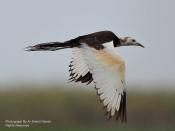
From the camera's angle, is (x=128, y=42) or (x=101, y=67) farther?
(x=128, y=42)

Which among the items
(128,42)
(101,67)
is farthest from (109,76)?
(128,42)

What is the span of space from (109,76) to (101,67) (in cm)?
11

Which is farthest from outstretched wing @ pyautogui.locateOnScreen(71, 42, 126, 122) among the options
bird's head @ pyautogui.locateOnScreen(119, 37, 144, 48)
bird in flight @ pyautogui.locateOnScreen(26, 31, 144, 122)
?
bird's head @ pyautogui.locateOnScreen(119, 37, 144, 48)

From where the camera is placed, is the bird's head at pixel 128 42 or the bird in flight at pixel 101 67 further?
the bird's head at pixel 128 42

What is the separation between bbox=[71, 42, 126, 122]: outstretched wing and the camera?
1638 centimetres

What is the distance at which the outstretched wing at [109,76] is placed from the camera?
16375mm

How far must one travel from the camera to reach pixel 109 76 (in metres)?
16.5

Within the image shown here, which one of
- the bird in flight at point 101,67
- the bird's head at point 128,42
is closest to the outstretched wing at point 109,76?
the bird in flight at point 101,67

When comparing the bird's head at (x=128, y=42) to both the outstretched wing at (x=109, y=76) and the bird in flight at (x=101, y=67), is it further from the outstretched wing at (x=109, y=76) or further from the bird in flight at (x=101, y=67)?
the outstretched wing at (x=109, y=76)

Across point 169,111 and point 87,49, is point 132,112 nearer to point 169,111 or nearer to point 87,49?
point 169,111

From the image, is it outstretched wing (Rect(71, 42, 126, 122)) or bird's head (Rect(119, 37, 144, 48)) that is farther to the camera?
bird's head (Rect(119, 37, 144, 48))

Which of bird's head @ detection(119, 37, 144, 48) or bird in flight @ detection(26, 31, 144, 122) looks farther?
bird's head @ detection(119, 37, 144, 48)

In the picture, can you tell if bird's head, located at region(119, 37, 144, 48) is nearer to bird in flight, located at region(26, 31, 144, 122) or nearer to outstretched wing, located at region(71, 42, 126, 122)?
bird in flight, located at region(26, 31, 144, 122)

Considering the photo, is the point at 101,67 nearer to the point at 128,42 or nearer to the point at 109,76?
the point at 109,76
